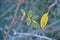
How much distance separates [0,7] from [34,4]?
494 millimetres

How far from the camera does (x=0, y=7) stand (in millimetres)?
2084

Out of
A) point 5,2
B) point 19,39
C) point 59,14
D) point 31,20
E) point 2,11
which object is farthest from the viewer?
point 5,2

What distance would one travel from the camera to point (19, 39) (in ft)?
3.72

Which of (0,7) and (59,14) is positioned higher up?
(0,7)

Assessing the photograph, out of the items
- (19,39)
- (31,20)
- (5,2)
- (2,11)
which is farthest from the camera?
(5,2)

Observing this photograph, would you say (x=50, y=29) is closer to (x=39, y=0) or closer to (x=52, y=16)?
(x=52, y=16)

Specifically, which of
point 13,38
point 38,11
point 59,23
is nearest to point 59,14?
point 59,23

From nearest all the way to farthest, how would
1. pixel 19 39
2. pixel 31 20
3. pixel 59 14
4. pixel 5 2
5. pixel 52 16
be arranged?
pixel 31 20 → pixel 19 39 → pixel 59 14 → pixel 52 16 → pixel 5 2

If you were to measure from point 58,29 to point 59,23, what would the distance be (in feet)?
0.16

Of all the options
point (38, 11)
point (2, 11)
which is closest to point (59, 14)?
point (38, 11)

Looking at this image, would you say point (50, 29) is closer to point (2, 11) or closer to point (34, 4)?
point (34, 4)

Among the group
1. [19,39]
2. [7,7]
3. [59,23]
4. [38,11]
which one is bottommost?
[19,39]

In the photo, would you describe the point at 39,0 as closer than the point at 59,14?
No

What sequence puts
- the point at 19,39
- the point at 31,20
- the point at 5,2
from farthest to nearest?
the point at 5,2 → the point at 19,39 → the point at 31,20
